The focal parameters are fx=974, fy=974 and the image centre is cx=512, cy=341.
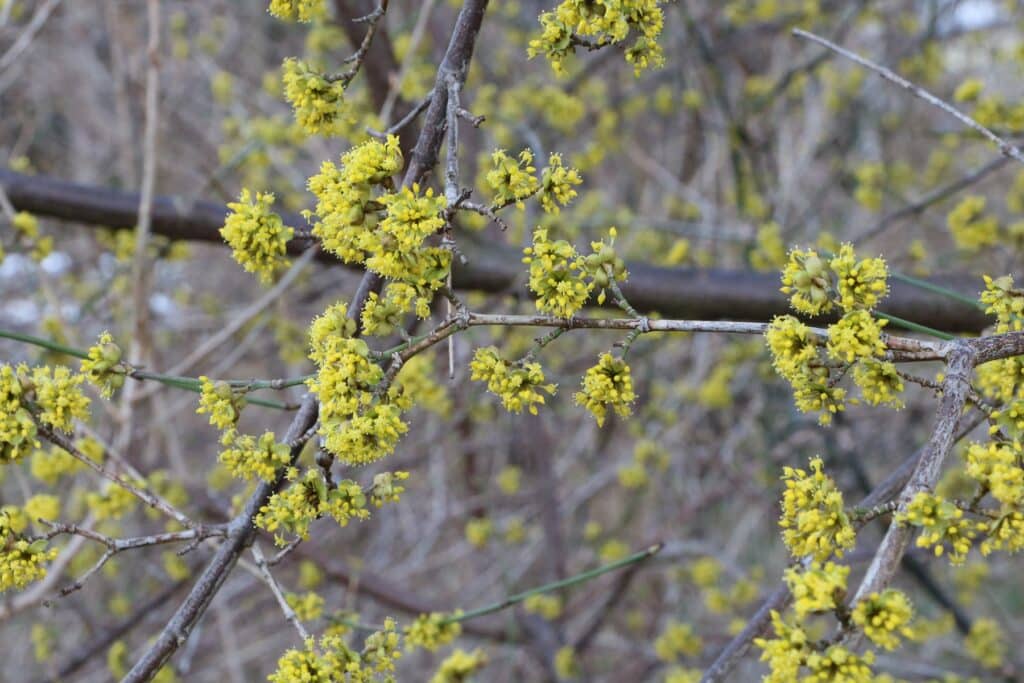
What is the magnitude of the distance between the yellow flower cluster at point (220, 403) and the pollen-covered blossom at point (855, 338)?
89 cm

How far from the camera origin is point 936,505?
1184 mm

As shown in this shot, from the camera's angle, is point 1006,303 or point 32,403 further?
point 32,403

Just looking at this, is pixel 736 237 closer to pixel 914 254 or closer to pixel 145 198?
pixel 914 254

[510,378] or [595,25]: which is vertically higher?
[595,25]

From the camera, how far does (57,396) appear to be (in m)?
1.56

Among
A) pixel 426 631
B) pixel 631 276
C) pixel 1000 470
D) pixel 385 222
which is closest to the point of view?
pixel 1000 470

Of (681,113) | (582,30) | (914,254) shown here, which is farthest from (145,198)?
(681,113)

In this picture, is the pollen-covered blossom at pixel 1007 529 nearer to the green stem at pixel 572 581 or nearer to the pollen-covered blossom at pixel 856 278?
the pollen-covered blossom at pixel 856 278

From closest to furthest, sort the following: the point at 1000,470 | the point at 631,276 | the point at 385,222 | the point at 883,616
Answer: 1. the point at 883,616
2. the point at 1000,470
3. the point at 385,222
4. the point at 631,276

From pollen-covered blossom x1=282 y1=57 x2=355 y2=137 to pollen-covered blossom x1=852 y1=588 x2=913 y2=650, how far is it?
1.18 meters

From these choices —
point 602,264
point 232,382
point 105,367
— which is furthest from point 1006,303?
point 105,367

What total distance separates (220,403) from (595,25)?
2.70 feet

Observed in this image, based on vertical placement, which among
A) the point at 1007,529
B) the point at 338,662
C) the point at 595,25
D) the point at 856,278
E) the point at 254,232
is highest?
the point at 595,25

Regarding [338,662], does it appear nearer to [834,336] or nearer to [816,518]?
[816,518]
